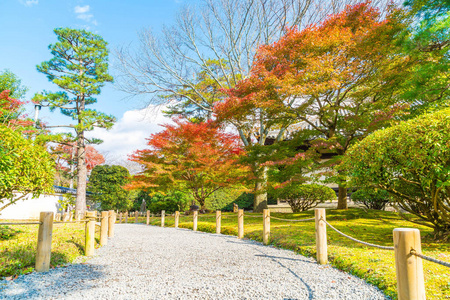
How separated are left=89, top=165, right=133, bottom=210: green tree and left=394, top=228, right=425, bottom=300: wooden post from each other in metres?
19.9

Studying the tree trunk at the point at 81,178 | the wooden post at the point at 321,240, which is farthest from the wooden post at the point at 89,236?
the tree trunk at the point at 81,178

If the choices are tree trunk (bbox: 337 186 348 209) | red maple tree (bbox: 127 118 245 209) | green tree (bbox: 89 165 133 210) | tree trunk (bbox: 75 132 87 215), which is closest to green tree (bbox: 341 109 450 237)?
tree trunk (bbox: 337 186 348 209)

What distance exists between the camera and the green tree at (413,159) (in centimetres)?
452

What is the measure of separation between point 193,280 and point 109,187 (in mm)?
18579

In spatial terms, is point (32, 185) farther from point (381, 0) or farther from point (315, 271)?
point (381, 0)

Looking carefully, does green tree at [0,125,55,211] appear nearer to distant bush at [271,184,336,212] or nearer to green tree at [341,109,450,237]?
green tree at [341,109,450,237]

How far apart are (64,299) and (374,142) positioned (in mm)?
5763

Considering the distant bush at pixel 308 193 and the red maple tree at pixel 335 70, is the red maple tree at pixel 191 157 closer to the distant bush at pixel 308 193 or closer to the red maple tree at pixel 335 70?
the distant bush at pixel 308 193

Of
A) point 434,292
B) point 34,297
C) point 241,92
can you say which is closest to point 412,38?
point 241,92

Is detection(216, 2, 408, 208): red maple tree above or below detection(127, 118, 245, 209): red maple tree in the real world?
above

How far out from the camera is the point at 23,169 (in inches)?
211

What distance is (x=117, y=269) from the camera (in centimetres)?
454

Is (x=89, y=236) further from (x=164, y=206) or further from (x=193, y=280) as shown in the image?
(x=164, y=206)

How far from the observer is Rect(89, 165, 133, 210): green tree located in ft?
66.2
